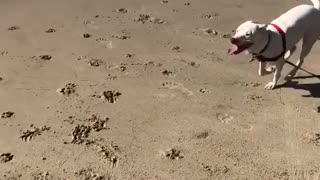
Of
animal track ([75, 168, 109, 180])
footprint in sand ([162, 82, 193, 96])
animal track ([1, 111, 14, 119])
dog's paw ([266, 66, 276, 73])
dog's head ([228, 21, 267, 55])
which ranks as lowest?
animal track ([75, 168, 109, 180])

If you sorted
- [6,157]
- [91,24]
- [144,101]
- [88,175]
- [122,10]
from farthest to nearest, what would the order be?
1. [122,10]
2. [91,24]
3. [144,101]
4. [6,157]
5. [88,175]

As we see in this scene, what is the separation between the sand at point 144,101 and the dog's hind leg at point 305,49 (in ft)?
0.43

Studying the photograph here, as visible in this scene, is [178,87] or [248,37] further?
[178,87]

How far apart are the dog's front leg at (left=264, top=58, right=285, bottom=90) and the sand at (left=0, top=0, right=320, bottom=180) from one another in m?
0.09

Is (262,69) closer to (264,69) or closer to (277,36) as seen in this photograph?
(264,69)

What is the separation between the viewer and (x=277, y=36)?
4.49m

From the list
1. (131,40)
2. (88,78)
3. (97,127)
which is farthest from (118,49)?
(97,127)

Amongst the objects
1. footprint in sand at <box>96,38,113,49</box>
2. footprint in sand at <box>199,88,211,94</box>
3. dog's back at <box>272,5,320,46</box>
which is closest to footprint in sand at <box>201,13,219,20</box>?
footprint in sand at <box>96,38,113,49</box>

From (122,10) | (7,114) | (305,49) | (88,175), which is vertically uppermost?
(305,49)

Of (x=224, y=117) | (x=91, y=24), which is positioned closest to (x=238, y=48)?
(x=224, y=117)

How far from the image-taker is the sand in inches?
158

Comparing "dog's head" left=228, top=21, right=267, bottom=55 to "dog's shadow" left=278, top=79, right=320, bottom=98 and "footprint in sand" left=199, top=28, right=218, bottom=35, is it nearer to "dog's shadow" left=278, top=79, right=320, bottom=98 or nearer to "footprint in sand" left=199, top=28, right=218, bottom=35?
"dog's shadow" left=278, top=79, right=320, bottom=98

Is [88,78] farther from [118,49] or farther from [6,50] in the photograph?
[6,50]

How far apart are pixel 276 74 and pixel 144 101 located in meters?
1.38
